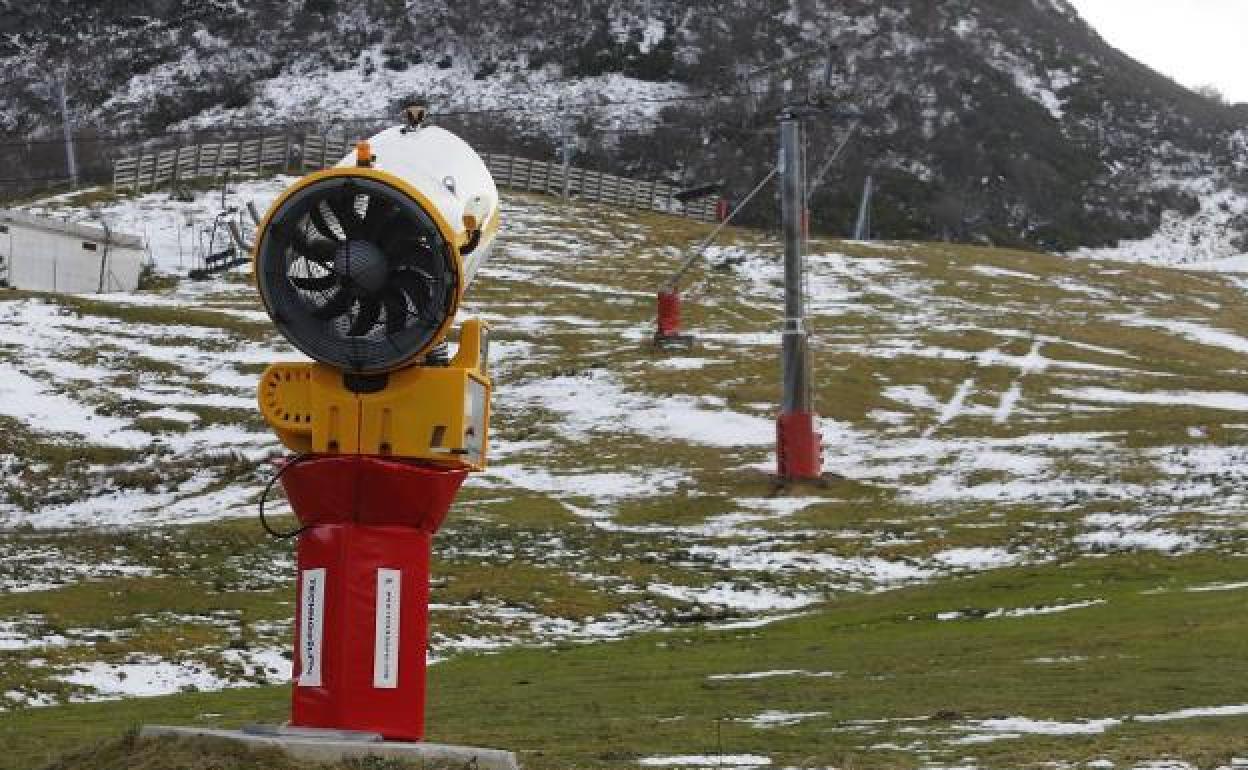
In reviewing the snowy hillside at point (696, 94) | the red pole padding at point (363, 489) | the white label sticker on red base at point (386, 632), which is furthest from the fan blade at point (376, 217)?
the snowy hillside at point (696, 94)

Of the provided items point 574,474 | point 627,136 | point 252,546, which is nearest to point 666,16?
point 627,136

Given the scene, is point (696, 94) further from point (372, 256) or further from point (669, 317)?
point (372, 256)

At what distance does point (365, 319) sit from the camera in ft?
44.8

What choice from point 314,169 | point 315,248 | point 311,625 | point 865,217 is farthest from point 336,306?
point 865,217

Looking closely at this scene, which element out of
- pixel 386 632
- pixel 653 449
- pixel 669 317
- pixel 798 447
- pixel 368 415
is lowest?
pixel 653 449

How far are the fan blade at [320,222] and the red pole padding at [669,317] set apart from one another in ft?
219

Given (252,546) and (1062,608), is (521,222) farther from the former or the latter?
(1062,608)

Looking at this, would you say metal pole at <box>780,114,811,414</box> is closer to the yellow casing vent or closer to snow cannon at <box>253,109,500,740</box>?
snow cannon at <box>253,109,500,740</box>

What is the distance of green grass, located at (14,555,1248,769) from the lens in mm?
17422

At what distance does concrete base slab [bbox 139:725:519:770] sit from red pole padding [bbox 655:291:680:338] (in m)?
68.1

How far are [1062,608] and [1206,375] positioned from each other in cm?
5009

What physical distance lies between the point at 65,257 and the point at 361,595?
281 feet

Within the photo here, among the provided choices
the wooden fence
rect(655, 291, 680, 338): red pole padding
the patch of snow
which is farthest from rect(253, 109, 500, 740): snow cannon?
the wooden fence

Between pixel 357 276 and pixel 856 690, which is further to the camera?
pixel 856 690
